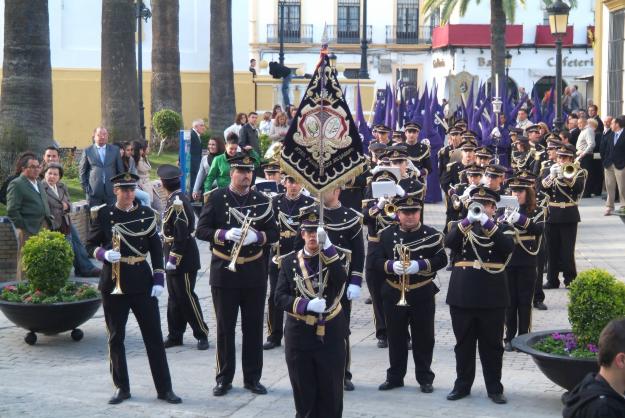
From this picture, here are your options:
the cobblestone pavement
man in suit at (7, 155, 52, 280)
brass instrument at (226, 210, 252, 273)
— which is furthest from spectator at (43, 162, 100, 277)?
brass instrument at (226, 210, 252, 273)

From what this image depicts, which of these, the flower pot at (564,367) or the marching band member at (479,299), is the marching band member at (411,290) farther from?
the flower pot at (564,367)

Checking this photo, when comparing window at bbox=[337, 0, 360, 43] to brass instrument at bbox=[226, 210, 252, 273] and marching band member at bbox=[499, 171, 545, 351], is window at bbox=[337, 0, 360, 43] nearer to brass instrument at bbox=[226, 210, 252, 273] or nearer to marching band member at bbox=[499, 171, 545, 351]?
marching band member at bbox=[499, 171, 545, 351]

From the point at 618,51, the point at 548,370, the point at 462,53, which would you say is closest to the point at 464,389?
the point at 548,370

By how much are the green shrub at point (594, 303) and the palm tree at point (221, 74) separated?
969 inches

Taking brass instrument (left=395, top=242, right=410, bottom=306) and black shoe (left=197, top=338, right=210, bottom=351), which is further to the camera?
black shoe (left=197, top=338, right=210, bottom=351)

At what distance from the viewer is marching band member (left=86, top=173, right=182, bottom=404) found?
989 cm

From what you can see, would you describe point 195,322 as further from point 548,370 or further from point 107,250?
point 548,370

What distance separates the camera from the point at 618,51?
27.7 meters

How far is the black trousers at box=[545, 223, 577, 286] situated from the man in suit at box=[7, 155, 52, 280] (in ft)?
21.7

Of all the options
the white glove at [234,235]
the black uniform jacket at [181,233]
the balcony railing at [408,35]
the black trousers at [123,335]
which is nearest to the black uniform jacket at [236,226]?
the white glove at [234,235]

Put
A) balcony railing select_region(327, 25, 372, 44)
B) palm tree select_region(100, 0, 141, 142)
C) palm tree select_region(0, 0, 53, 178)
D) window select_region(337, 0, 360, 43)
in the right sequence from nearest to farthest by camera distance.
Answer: palm tree select_region(0, 0, 53, 178), palm tree select_region(100, 0, 141, 142), balcony railing select_region(327, 25, 372, 44), window select_region(337, 0, 360, 43)

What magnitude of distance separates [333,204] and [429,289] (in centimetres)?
119

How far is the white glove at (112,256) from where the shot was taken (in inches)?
388

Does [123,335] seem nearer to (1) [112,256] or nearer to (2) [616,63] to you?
(1) [112,256]
